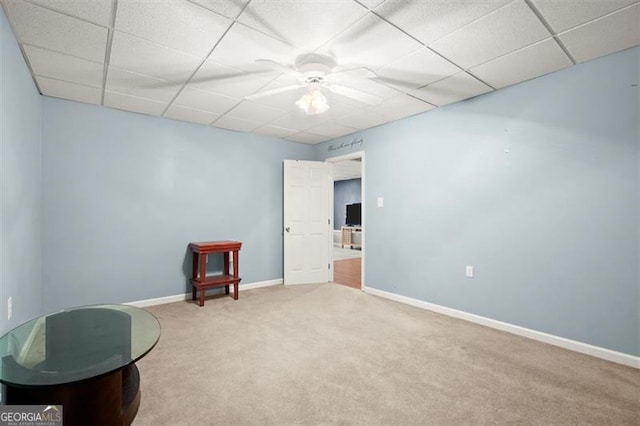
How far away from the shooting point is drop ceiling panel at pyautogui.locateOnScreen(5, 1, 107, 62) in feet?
6.07

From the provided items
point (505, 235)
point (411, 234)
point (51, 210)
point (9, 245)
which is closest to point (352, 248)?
point (411, 234)

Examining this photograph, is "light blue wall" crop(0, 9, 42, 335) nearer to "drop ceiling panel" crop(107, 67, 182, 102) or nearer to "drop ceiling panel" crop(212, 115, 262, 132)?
"drop ceiling panel" crop(107, 67, 182, 102)

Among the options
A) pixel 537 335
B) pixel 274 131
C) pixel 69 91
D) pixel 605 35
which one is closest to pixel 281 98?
pixel 274 131

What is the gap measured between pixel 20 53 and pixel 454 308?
4.64 m

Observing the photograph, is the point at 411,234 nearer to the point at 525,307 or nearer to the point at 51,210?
the point at 525,307

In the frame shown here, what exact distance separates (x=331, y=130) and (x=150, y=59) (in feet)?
8.67

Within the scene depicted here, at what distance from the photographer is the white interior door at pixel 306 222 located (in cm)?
492

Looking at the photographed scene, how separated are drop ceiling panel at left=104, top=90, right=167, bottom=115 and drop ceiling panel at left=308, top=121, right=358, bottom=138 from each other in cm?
204

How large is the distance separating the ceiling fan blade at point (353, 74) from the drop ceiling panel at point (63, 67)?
1974 millimetres

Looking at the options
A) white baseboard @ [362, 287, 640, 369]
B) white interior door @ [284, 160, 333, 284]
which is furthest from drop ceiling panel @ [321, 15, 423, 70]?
white baseboard @ [362, 287, 640, 369]

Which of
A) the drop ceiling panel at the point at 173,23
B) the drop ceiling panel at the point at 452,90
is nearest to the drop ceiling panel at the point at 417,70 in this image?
the drop ceiling panel at the point at 452,90

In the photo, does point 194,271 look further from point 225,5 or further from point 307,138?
point 225,5

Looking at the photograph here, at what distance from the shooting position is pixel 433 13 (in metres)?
1.86

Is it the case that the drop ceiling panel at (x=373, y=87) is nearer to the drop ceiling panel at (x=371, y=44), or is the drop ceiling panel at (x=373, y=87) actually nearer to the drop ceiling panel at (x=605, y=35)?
the drop ceiling panel at (x=371, y=44)
